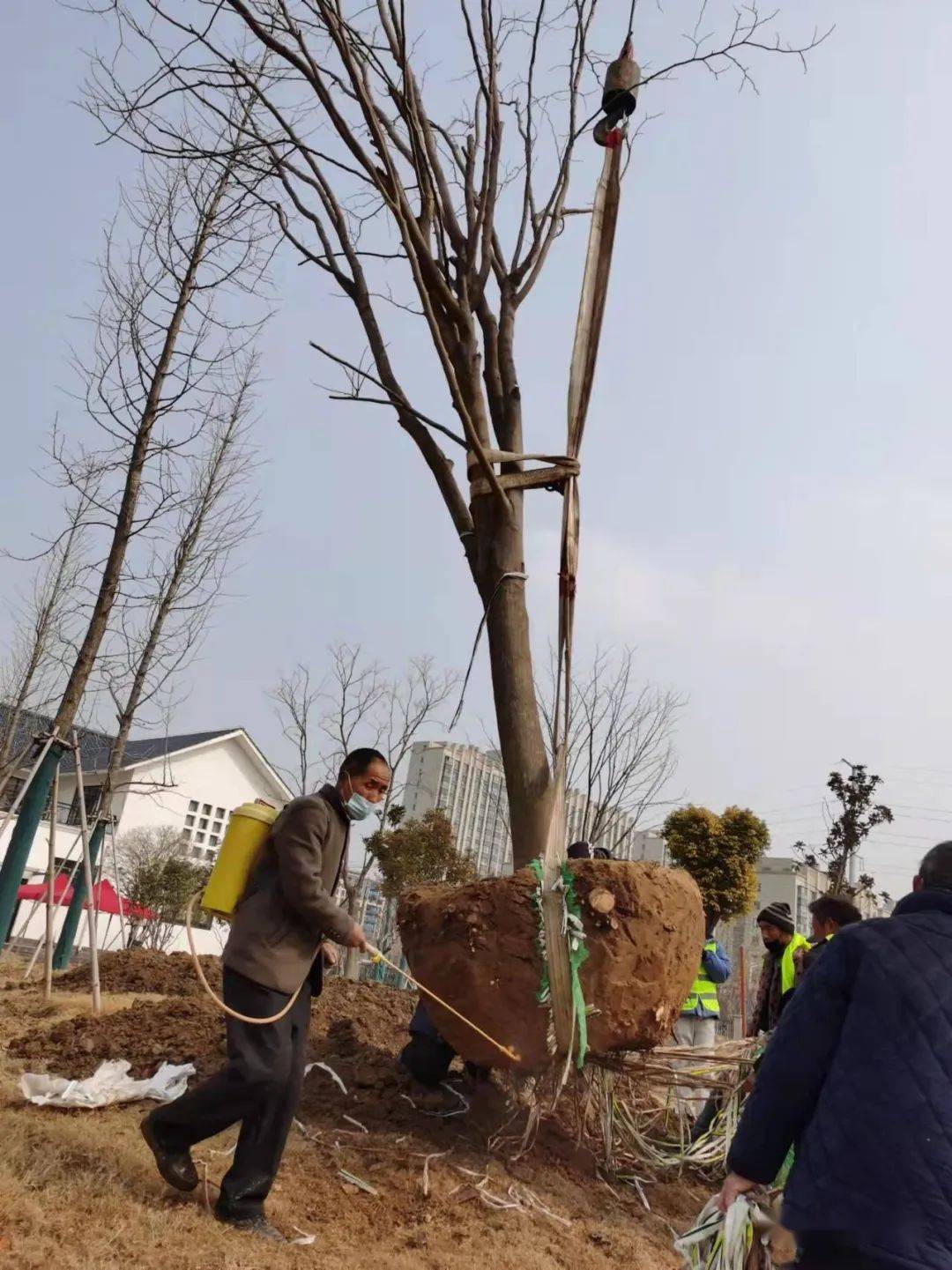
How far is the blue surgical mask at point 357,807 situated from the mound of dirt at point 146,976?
340 cm

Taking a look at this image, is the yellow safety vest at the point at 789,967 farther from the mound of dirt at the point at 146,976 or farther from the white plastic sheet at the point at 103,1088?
the mound of dirt at the point at 146,976

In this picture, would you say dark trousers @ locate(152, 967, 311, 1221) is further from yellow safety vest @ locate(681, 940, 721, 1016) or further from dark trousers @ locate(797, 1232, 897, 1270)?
yellow safety vest @ locate(681, 940, 721, 1016)

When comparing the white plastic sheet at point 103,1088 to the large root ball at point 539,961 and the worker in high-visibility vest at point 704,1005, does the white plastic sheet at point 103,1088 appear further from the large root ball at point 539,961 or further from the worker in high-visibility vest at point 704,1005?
the worker in high-visibility vest at point 704,1005

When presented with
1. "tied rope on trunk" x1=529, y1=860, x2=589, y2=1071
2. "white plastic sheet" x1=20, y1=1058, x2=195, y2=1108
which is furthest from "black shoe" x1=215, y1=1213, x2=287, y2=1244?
"tied rope on trunk" x1=529, y1=860, x2=589, y2=1071

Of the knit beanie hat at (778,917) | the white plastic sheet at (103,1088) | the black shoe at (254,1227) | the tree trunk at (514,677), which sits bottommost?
the black shoe at (254,1227)

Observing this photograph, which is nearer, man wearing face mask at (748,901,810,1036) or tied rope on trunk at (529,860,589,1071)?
tied rope on trunk at (529,860,589,1071)

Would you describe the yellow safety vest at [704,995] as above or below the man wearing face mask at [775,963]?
below

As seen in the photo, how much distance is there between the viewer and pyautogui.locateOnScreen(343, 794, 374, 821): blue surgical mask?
369 cm

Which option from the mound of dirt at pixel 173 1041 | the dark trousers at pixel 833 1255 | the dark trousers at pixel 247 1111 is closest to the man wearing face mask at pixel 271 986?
the dark trousers at pixel 247 1111

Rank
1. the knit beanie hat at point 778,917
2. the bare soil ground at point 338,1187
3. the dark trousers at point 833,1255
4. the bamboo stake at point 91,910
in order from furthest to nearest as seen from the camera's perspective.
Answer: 1. the bamboo stake at point 91,910
2. the knit beanie hat at point 778,917
3. the bare soil ground at point 338,1187
4. the dark trousers at point 833,1255

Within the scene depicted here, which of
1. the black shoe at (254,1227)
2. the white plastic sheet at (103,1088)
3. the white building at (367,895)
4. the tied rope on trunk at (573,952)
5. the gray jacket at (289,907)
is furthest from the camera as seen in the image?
the white building at (367,895)

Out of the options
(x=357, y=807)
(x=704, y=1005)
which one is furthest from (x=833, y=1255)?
(x=704, y=1005)

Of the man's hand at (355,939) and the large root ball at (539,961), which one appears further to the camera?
the large root ball at (539,961)

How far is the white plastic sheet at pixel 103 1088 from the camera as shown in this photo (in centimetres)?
394
